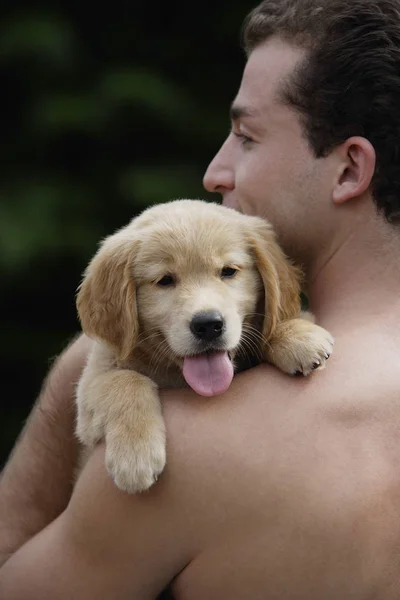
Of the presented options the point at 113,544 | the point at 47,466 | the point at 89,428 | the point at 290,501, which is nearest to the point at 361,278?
the point at 290,501

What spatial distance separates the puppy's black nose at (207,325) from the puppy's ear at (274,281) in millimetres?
261

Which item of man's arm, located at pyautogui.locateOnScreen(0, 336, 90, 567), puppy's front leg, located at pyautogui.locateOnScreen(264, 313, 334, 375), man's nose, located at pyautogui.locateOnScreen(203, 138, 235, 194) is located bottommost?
man's arm, located at pyautogui.locateOnScreen(0, 336, 90, 567)

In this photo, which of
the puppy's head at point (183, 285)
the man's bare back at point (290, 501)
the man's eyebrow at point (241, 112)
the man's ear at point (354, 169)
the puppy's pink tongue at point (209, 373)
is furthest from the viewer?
the man's eyebrow at point (241, 112)

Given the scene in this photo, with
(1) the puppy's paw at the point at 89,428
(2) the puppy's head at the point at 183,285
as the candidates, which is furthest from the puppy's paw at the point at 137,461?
(2) the puppy's head at the point at 183,285

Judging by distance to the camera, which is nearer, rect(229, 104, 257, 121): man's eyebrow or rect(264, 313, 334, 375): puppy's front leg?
rect(264, 313, 334, 375): puppy's front leg

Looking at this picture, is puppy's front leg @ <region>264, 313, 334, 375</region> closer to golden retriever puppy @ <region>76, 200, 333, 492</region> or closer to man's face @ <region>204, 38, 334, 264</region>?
golden retriever puppy @ <region>76, 200, 333, 492</region>

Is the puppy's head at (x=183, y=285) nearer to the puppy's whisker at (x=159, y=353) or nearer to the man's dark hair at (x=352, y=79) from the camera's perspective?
the puppy's whisker at (x=159, y=353)

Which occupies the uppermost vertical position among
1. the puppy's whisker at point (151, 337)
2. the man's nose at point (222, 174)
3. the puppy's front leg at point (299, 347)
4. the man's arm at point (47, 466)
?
the man's nose at point (222, 174)

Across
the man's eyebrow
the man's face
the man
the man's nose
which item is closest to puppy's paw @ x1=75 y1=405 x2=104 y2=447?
the man

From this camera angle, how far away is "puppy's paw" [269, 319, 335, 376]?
11.2 ft

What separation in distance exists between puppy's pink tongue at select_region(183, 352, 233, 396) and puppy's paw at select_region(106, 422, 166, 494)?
223 millimetres

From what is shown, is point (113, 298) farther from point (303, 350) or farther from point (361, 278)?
point (361, 278)

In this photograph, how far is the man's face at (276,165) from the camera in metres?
4.07

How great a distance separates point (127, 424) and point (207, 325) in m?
0.46
